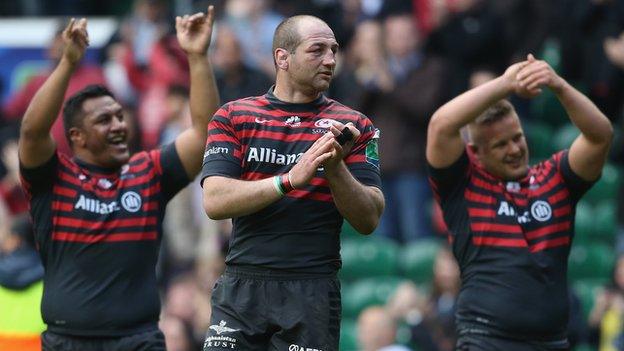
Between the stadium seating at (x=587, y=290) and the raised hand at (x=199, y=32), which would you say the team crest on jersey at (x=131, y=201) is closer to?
the raised hand at (x=199, y=32)

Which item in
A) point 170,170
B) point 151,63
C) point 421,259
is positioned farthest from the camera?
point 151,63

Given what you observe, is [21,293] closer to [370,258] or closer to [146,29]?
[370,258]

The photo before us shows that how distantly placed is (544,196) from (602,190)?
6177mm

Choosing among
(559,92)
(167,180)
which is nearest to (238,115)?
(167,180)

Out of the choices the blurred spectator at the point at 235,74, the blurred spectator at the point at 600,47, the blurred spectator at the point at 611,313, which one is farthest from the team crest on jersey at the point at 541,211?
the blurred spectator at the point at 600,47

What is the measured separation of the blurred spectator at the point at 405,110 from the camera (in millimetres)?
14273

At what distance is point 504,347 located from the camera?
8.59 meters

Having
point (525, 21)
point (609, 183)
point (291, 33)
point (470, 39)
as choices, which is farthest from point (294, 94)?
point (525, 21)

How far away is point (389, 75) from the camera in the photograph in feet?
47.6

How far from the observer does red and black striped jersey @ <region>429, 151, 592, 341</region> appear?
28.2ft

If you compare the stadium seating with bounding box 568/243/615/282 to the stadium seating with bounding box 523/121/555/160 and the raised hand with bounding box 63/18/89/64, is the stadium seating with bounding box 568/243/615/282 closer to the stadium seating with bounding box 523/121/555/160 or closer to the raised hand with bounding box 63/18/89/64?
the stadium seating with bounding box 523/121/555/160

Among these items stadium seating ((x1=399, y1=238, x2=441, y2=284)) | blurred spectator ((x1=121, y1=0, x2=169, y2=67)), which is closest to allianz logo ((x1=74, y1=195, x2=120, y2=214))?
stadium seating ((x1=399, y1=238, x2=441, y2=284))

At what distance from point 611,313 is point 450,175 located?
427 centimetres

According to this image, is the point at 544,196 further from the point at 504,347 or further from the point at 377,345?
the point at 377,345
